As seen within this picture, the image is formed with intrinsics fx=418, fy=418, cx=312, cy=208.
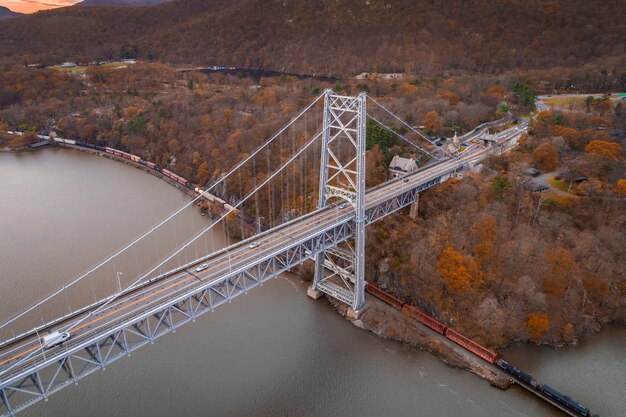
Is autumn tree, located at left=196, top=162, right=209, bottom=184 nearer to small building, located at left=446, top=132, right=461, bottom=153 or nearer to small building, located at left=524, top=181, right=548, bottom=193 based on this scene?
→ small building, located at left=446, top=132, right=461, bottom=153

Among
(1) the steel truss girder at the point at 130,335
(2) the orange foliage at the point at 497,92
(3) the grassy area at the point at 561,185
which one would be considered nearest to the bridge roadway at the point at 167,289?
(1) the steel truss girder at the point at 130,335

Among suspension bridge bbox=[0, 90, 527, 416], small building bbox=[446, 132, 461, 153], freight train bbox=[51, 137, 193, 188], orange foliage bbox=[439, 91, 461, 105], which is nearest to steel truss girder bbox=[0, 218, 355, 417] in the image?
suspension bridge bbox=[0, 90, 527, 416]

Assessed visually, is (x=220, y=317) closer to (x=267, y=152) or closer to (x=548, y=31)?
(x=267, y=152)

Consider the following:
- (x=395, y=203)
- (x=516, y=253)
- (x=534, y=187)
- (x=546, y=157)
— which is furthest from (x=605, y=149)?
(x=395, y=203)

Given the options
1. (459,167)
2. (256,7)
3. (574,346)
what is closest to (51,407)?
(574,346)

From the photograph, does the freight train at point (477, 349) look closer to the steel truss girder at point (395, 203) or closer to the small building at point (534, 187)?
the steel truss girder at point (395, 203)

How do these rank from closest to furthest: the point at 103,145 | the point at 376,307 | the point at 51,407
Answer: the point at 51,407 → the point at 376,307 → the point at 103,145
